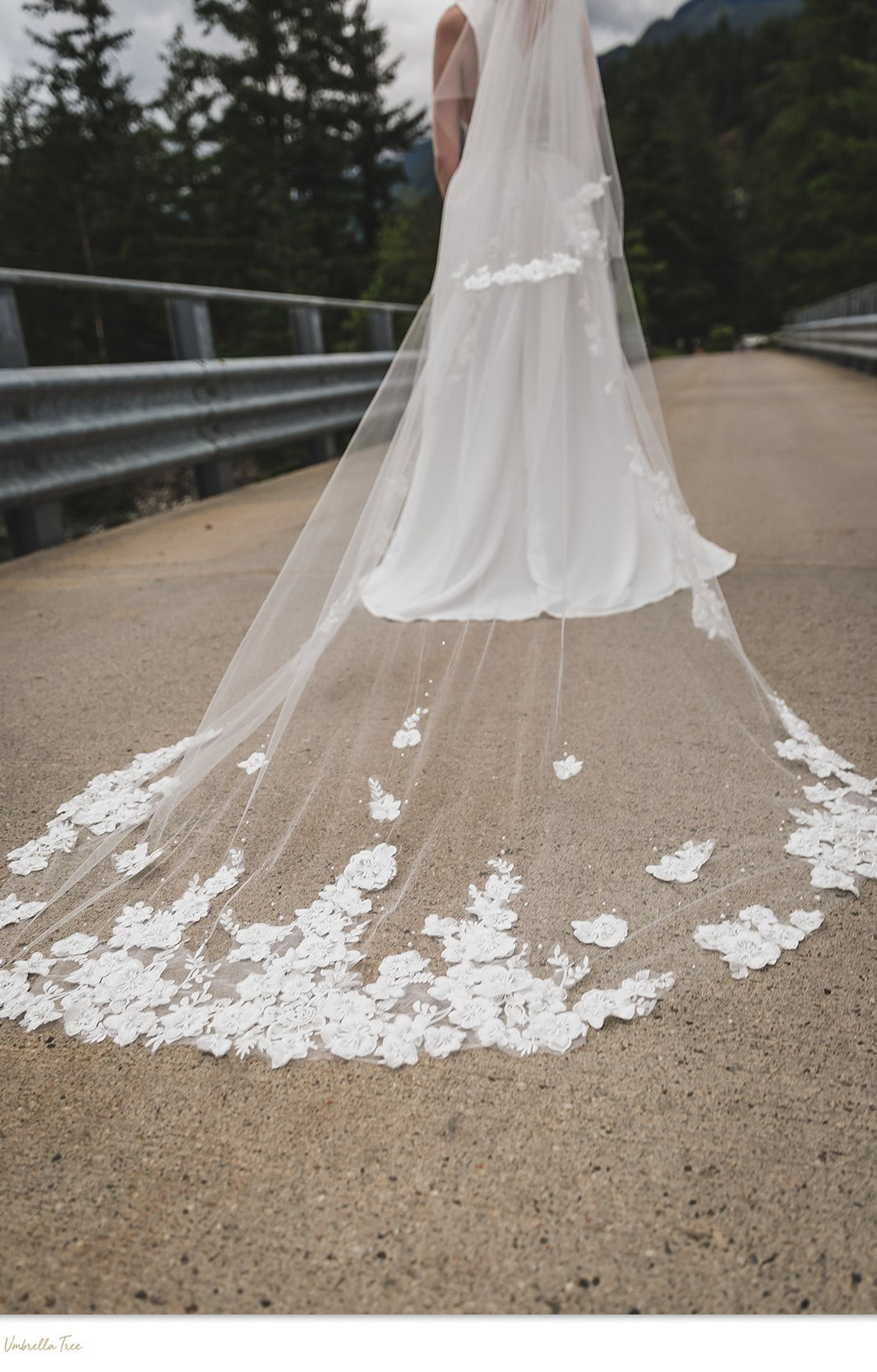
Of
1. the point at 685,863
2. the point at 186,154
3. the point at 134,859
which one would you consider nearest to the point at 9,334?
the point at 134,859

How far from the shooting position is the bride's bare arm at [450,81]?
3234 millimetres

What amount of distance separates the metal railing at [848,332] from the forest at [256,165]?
727 centimetres

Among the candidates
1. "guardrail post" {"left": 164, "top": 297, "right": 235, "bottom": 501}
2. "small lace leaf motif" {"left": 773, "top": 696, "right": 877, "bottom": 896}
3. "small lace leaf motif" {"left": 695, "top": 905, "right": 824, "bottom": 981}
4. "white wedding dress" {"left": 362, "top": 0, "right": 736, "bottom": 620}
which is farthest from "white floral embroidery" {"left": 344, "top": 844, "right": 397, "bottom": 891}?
"guardrail post" {"left": 164, "top": 297, "right": 235, "bottom": 501}

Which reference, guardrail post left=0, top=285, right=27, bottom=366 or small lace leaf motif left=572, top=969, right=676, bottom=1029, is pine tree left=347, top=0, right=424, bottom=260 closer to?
guardrail post left=0, top=285, right=27, bottom=366

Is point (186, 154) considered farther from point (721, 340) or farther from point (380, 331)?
point (721, 340)

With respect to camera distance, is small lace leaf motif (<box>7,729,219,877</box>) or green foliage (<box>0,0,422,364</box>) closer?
small lace leaf motif (<box>7,729,219,877</box>)

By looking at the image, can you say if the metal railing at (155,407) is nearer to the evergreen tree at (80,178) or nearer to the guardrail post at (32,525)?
the guardrail post at (32,525)

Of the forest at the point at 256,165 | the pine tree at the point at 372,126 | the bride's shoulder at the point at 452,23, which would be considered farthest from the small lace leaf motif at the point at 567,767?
the pine tree at the point at 372,126

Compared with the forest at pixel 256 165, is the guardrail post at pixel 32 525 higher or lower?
lower

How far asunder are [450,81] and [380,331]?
22.6ft

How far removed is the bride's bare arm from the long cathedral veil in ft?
0.04

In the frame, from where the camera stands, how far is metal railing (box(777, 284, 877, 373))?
13711mm

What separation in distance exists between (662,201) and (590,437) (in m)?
55.2

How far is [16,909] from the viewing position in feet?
6.11
